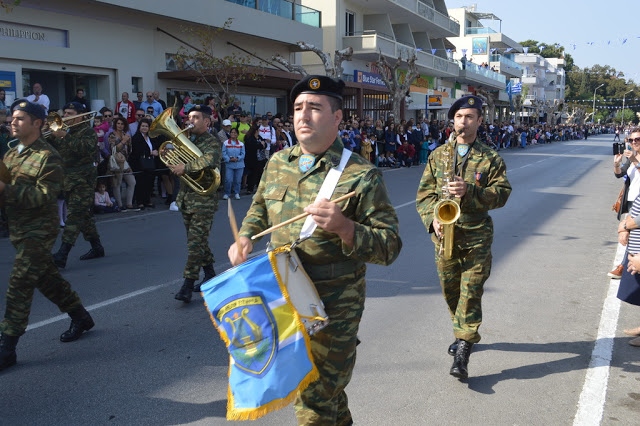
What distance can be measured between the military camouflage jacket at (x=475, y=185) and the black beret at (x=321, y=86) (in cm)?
182

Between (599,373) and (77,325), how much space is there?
418 centimetres

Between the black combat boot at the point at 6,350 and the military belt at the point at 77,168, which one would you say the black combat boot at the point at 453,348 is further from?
the military belt at the point at 77,168

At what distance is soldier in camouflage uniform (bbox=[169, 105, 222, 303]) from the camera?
6184 mm

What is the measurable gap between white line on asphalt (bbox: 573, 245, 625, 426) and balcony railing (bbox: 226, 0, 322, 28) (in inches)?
808

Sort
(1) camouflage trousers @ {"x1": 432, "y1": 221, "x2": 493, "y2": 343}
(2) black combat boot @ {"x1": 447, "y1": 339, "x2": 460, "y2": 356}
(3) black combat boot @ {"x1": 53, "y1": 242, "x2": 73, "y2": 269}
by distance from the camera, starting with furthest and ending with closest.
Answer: (3) black combat boot @ {"x1": 53, "y1": 242, "x2": 73, "y2": 269}
(2) black combat boot @ {"x1": 447, "y1": 339, "x2": 460, "y2": 356}
(1) camouflage trousers @ {"x1": 432, "y1": 221, "x2": 493, "y2": 343}

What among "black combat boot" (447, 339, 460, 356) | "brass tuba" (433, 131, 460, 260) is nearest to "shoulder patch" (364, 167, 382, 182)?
"brass tuba" (433, 131, 460, 260)

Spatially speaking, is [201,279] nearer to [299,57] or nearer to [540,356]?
[540,356]

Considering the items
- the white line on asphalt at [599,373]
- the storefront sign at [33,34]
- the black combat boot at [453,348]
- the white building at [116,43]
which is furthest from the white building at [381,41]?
the black combat boot at [453,348]

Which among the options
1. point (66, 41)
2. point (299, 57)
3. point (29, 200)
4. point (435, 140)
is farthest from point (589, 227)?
point (299, 57)

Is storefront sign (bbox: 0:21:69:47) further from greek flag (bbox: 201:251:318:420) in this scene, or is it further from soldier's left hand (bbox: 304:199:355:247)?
soldier's left hand (bbox: 304:199:355:247)

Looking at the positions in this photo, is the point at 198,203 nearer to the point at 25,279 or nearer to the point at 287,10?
the point at 25,279

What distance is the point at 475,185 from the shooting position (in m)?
4.45

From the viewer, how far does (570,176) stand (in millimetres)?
21547

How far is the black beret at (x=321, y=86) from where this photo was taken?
2.83m
